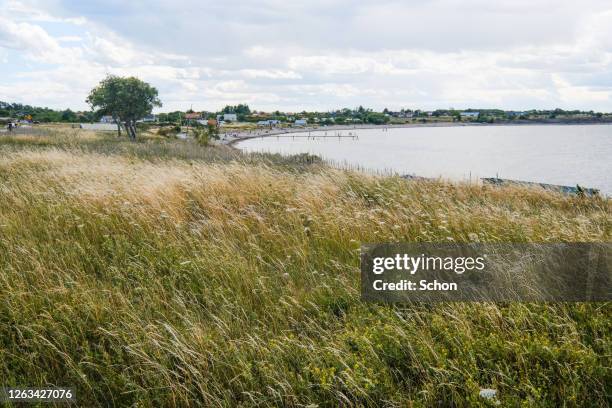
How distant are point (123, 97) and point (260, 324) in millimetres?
59271

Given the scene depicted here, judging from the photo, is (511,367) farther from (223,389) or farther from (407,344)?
(223,389)

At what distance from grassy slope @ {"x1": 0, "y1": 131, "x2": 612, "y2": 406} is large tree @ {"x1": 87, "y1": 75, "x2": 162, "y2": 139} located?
55027 millimetres

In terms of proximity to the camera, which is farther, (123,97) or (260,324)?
(123,97)

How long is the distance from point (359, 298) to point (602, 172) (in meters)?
63.3

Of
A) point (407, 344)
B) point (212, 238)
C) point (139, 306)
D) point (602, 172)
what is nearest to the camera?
point (407, 344)

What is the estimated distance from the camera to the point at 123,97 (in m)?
56.8

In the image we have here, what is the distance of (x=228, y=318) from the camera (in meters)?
4.16

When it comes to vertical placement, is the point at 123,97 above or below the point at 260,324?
above

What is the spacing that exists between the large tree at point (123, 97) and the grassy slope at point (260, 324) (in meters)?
55.0

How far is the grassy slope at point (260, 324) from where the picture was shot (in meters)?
3.30

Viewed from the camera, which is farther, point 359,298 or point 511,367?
point 359,298

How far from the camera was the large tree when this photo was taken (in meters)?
56.9

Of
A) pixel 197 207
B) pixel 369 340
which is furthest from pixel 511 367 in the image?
pixel 197 207

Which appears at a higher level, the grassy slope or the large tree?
the large tree
